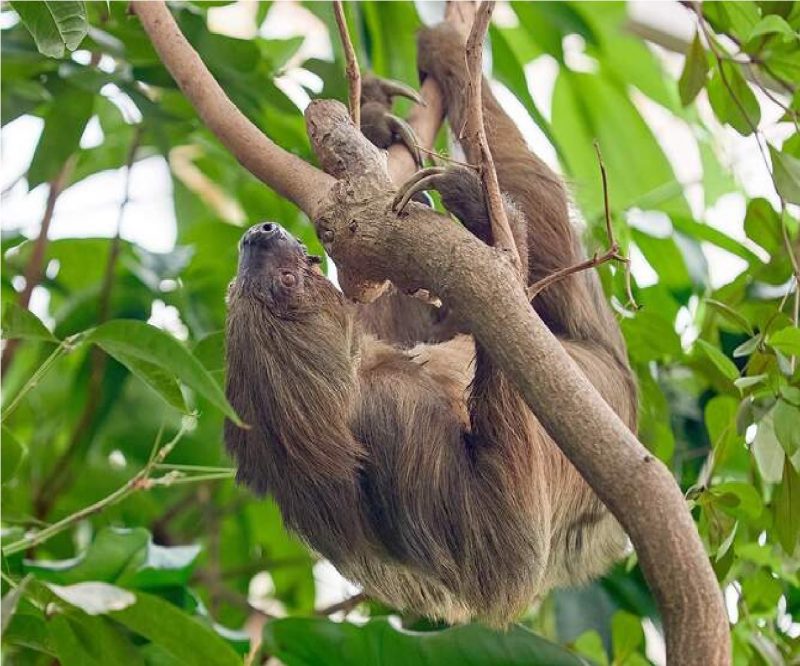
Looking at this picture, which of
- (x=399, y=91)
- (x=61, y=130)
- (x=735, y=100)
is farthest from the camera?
(x=61, y=130)

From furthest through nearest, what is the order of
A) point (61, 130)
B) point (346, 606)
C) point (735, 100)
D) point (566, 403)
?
point (346, 606) → point (61, 130) → point (735, 100) → point (566, 403)

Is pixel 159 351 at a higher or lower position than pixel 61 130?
higher

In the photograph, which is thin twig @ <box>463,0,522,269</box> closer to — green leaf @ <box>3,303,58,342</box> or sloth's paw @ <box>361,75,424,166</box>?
sloth's paw @ <box>361,75,424,166</box>

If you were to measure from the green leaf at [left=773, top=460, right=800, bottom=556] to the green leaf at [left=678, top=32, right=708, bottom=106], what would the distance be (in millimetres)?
972

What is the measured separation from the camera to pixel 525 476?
2.60 m

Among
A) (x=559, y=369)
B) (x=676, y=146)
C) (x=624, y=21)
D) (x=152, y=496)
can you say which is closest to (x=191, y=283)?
(x=152, y=496)

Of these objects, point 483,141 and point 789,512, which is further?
point 789,512

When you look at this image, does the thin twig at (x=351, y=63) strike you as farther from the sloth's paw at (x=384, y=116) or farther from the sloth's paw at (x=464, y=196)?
the sloth's paw at (x=384, y=116)

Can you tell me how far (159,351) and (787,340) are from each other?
111 centimetres

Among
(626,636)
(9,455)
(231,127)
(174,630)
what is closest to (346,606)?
(626,636)

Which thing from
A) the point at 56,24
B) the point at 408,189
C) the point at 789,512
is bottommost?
the point at 789,512

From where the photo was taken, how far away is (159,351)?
6.95ft

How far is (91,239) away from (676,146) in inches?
213

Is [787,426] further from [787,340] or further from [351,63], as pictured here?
[351,63]
